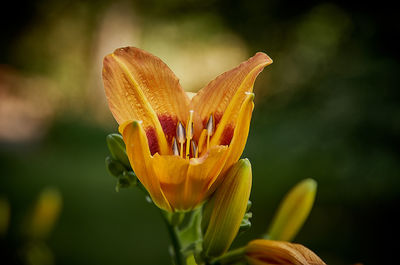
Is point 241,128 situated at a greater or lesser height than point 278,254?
greater

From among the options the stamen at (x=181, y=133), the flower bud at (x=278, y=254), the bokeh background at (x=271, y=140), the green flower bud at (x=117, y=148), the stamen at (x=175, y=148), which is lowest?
the bokeh background at (x=271, y=140)

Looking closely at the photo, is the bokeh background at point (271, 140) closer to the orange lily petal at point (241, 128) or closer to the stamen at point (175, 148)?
the stamen at point (175, 148)

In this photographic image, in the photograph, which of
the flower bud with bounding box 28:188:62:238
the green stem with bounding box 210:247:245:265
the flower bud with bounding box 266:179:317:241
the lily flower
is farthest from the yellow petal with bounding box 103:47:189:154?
the flower bud with bounding box 28:188:62:238

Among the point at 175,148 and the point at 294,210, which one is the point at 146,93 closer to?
the point at 175,148

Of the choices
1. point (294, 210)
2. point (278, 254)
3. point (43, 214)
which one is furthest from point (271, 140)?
point (278, 254)

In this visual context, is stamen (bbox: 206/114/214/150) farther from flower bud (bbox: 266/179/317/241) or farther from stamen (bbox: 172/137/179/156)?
flower bud (bbox: 266/179/317/241)

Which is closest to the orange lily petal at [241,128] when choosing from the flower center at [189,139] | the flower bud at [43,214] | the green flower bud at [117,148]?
the flower center at [189,139]
